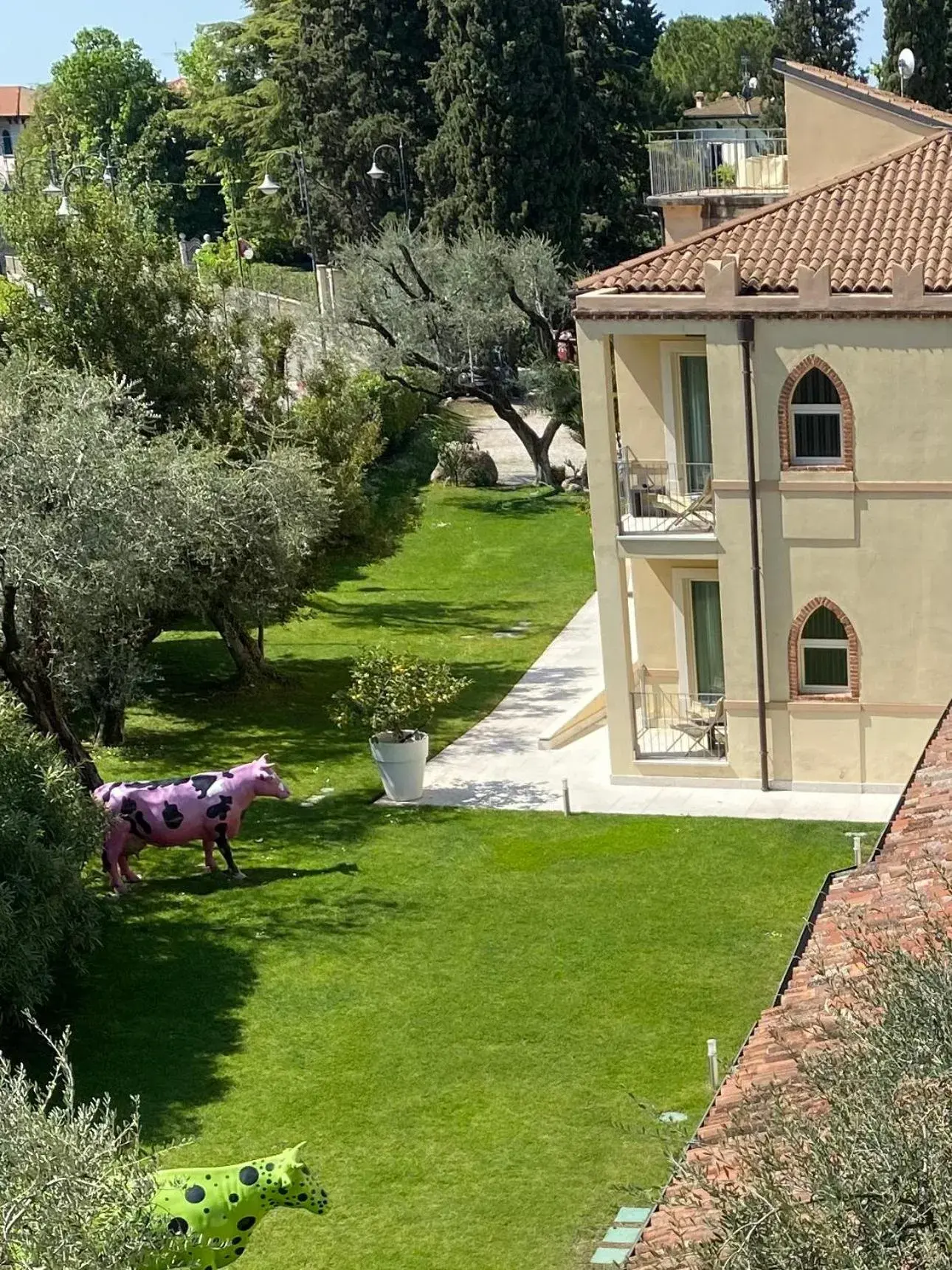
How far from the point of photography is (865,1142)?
291 inches

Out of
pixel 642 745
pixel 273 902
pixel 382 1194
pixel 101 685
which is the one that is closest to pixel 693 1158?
pixel 382 1194

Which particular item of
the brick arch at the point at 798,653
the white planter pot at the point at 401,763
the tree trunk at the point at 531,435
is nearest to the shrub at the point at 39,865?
the white planter pot at the point at 401,763

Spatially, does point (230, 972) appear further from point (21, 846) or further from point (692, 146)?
point (692, 146)

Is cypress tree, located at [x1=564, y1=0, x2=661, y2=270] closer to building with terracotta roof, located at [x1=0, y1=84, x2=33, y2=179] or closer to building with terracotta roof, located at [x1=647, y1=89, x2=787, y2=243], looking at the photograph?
building with terracotta roof, located at [x1=647, y1=89, x2=787, y2=243]

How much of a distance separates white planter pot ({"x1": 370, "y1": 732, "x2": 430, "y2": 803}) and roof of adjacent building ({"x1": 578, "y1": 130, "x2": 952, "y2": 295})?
22.2 feet

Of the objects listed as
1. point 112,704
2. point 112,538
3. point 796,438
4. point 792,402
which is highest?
point 792,402

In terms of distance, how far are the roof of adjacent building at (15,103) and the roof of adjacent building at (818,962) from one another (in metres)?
137

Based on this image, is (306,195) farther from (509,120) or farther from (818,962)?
(818,962)

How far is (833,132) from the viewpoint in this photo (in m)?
26.1

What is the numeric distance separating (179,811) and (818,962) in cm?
1128

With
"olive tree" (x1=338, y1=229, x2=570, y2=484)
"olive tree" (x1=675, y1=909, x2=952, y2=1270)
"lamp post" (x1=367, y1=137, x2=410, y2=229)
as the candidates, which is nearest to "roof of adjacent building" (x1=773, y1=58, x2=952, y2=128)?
"olive tree" (x1=675, y1=909, x2=952, y2=1270)

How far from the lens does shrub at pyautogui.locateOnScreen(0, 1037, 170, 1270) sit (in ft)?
30.9

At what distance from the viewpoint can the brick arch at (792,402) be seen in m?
22.3

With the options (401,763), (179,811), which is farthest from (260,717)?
(179,811)
